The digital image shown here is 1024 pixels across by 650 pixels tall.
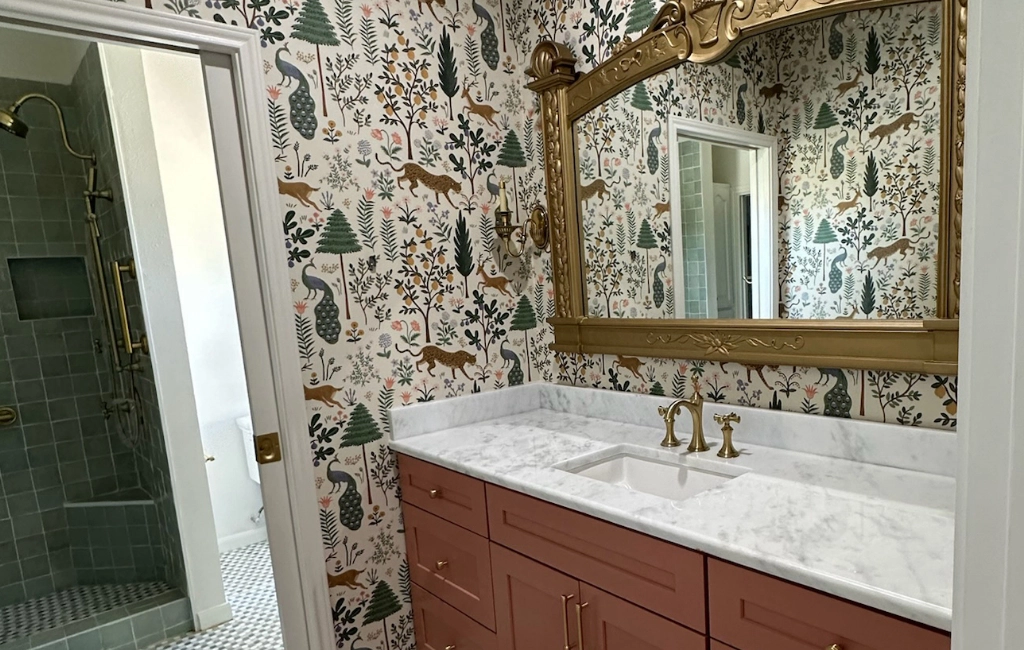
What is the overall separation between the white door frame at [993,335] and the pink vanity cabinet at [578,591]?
0.42m

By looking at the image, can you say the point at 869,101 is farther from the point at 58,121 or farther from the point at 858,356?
the point at 58,121

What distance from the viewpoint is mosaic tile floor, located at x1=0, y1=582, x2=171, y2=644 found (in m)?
2.43

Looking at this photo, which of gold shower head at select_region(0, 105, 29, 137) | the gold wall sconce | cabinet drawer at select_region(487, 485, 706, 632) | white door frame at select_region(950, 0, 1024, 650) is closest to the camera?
white door frame at select_region(950, 0, 1024, 650)

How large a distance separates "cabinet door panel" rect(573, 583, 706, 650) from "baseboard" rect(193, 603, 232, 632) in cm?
191

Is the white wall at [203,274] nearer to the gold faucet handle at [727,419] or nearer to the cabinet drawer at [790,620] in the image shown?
the gold faucet handle at [727,419]

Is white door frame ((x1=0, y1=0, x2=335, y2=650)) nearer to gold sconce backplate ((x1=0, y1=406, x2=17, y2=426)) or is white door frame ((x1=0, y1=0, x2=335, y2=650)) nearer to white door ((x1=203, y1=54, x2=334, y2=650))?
white door ((x1=203, y1=54, x2=334, y2=650))

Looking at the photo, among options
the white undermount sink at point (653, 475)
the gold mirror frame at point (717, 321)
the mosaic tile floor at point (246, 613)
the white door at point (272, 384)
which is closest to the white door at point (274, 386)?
the white door at point (272, 384)

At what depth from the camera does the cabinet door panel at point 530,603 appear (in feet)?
4.16

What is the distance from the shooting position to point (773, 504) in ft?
3.64

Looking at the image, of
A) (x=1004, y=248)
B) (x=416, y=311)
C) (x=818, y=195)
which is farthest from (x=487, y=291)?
(x=1004, y=248)

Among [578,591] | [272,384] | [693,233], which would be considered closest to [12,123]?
[272,384]

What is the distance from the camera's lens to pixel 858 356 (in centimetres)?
130

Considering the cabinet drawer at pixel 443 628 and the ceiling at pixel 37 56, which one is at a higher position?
the ceiling at pixel 37 56

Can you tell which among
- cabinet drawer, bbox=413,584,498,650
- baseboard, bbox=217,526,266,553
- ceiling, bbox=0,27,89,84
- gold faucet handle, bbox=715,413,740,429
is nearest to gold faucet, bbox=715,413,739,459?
gold faucet handle, bbox=715,413,740,429
